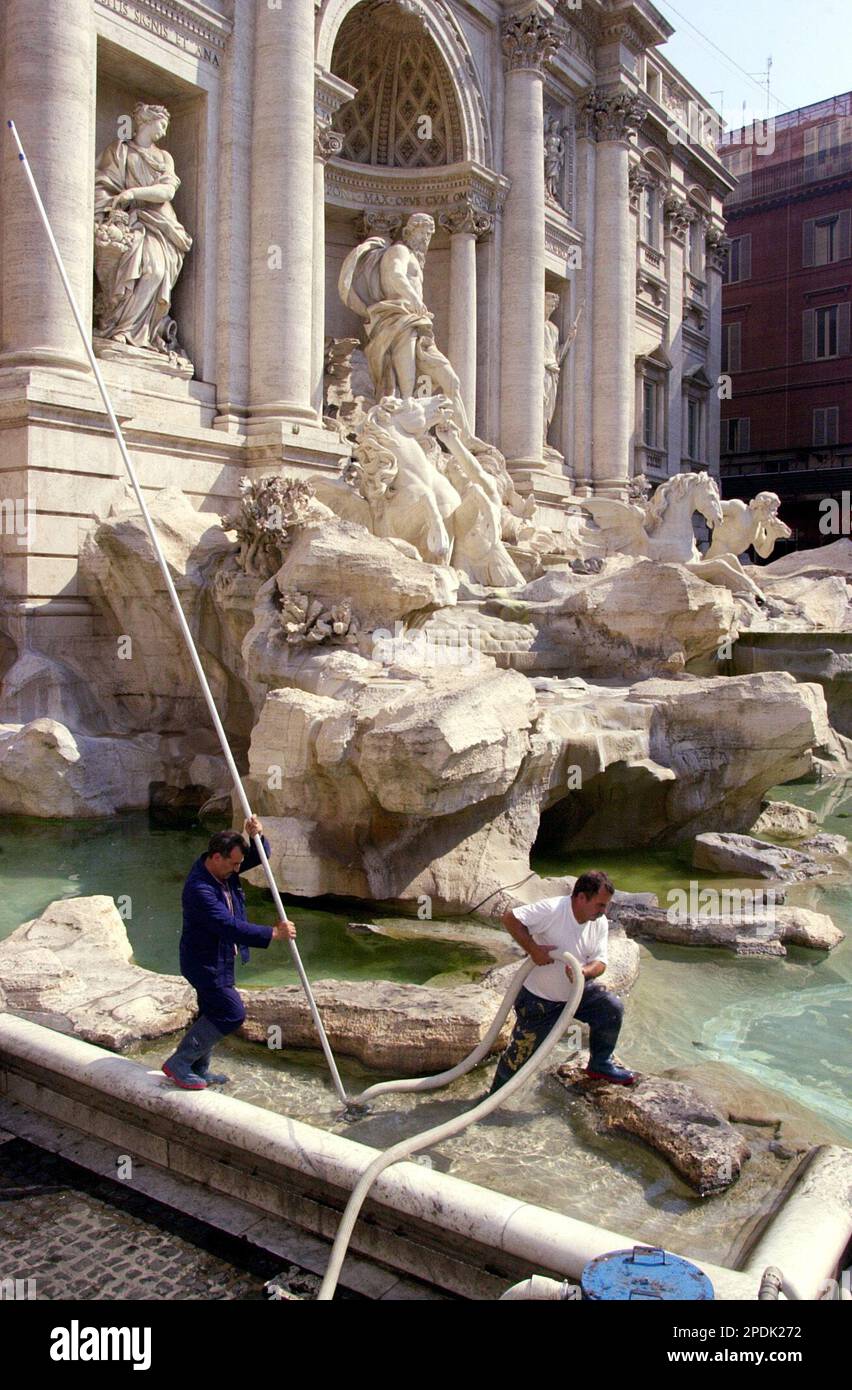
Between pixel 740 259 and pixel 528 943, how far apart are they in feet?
112

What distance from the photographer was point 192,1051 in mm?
3715

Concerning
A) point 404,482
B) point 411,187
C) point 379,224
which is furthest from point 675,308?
point 404,482

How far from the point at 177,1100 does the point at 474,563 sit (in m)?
9.03

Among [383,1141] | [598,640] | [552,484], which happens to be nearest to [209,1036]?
[383,1141]

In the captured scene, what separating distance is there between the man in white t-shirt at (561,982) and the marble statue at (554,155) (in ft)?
62.0

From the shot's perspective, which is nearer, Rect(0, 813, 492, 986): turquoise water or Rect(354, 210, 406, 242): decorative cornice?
Rect(0, 813, 492, 986): turquoise water

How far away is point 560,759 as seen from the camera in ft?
24.9

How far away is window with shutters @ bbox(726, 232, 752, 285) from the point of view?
33625mm

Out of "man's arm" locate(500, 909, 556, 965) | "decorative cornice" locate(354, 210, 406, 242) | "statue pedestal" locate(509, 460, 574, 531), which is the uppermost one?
"decorative cornice" locate(354, 210, 406, 242)

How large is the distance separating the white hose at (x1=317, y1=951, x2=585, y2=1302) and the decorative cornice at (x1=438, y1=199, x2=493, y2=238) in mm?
16309

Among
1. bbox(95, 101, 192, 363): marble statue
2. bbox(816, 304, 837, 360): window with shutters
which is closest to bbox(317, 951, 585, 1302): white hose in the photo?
bbox(95, 101, 192, 363): marble statue

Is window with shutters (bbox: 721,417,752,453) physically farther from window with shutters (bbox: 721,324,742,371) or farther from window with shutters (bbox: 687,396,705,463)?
window with shutters (bbox: 687,396,705,463)

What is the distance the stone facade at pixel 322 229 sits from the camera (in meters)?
11.0

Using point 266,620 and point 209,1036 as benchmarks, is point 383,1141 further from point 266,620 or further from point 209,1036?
point 266,620
